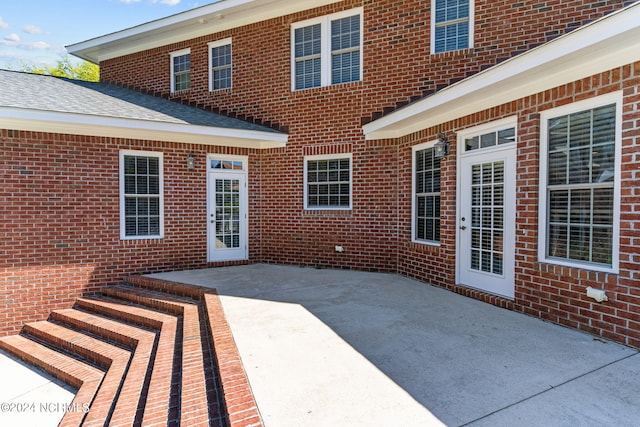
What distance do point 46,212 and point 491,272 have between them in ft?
23.7

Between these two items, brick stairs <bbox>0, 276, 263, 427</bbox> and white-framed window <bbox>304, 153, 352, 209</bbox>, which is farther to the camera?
white-framed window <bbox>304, 153, 352, 209</bbox>

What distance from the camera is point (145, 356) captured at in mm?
3996

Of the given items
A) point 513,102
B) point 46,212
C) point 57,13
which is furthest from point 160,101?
point 57,13

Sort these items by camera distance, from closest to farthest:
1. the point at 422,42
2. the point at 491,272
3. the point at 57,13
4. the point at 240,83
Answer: the point at 491,272
the point at 422,42
the point at 240,83
the point at 57,13

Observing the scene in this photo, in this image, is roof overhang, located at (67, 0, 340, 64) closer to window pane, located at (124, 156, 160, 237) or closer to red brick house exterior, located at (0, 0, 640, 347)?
red brick house exterior, located at (0, 0, 640, 347)

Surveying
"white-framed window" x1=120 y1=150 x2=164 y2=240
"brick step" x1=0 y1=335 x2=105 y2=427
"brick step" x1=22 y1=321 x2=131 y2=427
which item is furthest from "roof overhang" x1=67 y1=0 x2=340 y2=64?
"brick step" x1=0 y1=335 x2=105 y2=427

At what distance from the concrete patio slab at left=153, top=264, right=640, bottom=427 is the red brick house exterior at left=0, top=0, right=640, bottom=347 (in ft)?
2.21

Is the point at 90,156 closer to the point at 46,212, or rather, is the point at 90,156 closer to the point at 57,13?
the point at 46,212

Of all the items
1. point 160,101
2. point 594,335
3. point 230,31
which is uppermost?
point 230,31

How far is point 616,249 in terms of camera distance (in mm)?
3523

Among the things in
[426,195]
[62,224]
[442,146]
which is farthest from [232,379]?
[62,224]

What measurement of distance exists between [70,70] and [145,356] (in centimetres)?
2770

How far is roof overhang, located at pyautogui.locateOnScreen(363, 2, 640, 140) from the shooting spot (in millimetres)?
3074

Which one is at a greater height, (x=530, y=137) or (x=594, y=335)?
(x=530, y=137)
